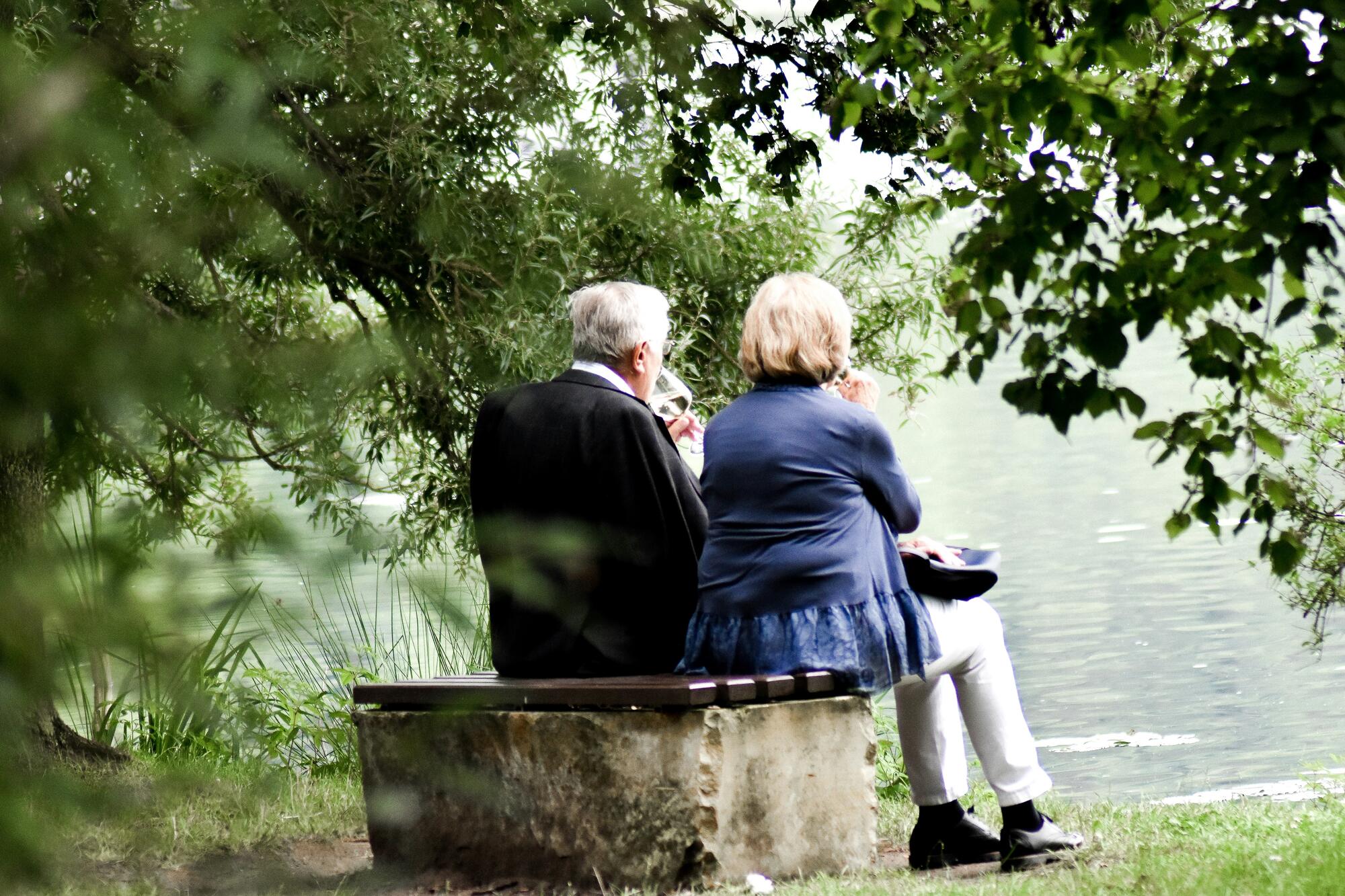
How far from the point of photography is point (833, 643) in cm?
393

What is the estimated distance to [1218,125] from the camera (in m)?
2.65

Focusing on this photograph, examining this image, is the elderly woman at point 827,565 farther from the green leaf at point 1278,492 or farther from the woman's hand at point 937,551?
the green leaf at point 1278,492

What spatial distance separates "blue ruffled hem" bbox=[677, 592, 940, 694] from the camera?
12.9ft

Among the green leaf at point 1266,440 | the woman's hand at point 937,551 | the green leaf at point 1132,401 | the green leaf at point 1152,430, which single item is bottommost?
the woman's hand at point 937,551

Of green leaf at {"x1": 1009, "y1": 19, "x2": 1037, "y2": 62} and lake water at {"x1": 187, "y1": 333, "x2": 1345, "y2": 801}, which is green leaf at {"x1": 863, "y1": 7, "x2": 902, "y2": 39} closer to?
green leaf at {"x1": 1009, "y1": 19, "x2": 1037, "y2": 62}

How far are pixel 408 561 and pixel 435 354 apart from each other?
0.62 feet

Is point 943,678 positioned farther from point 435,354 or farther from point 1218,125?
point 435,354

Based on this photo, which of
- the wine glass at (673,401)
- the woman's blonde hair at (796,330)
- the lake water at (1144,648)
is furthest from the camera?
the lake water at (1144,648)

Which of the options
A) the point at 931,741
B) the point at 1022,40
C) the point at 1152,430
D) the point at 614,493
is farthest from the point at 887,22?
the point at 931,741

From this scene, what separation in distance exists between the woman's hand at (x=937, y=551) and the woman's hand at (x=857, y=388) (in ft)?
1.44

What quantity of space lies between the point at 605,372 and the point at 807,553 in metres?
0.75

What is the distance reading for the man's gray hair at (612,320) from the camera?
4.26 m

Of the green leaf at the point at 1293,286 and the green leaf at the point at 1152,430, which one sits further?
the green leaf at the point at 1152,430

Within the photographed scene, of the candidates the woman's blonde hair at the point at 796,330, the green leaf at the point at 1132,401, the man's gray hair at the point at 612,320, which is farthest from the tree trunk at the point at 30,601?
the man's gray hair at the point at 612,320
